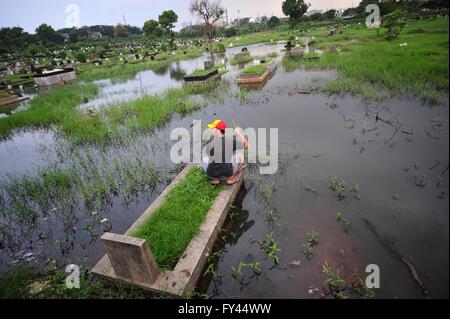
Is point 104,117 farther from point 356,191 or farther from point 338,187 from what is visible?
point 356,191

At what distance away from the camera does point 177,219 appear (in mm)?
4246

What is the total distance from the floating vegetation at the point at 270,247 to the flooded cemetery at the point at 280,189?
0.11ft

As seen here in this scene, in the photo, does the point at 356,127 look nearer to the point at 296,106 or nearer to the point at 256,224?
the point at 296,106

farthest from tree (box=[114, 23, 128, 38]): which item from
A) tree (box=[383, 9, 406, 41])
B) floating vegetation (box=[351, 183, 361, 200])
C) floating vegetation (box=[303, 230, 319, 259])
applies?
floating vegetation (box=[303, 230, 319, 259])

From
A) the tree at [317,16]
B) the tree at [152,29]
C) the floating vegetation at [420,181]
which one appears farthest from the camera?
the tree at [152,29]

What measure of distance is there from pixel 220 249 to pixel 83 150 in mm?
6293

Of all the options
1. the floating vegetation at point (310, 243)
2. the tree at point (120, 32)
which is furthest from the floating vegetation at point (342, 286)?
the tree at point (120, 32)

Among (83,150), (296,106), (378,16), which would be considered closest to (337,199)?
(296,106)

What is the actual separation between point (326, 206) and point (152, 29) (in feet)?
223

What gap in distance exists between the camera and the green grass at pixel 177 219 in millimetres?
3701

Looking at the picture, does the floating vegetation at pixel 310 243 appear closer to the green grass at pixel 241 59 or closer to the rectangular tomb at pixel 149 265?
the rectangular tomb at pixel 149 265

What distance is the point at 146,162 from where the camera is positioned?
681 cm

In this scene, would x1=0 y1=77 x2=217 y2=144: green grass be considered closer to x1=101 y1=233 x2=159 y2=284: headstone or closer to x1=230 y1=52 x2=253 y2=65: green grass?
x1=101 y1=233 x2=159 y2=284: headstone

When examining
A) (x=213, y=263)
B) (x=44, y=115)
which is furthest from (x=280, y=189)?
(x=44, y=115)
